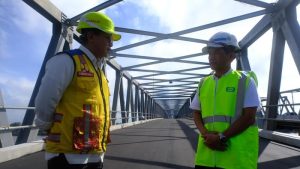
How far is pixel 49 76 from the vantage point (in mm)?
2283

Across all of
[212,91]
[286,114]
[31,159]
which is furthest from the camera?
[286,114]

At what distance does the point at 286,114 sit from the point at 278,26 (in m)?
3.28

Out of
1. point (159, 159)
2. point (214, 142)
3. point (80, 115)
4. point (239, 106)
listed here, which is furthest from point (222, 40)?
point (159, 159)

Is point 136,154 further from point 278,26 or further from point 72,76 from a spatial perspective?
point 278,26

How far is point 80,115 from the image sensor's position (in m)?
2.26

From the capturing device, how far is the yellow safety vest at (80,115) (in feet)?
7.37

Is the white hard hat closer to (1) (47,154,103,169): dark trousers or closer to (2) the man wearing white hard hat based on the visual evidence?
(2) the man wearing white hard hat

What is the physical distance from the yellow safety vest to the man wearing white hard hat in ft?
2.67

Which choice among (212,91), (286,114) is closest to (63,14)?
(286,114)

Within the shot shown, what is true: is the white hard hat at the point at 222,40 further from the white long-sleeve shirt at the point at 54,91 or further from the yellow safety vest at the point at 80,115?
the white long-sleeve shirt at the point at 54,91

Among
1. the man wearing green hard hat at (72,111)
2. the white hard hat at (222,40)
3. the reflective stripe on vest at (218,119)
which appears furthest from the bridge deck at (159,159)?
the man wearing green hard hat at (72,111)

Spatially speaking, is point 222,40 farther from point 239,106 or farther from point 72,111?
point 72,111

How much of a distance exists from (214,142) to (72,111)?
101cm

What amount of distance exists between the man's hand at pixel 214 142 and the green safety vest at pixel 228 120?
34 millimetres
